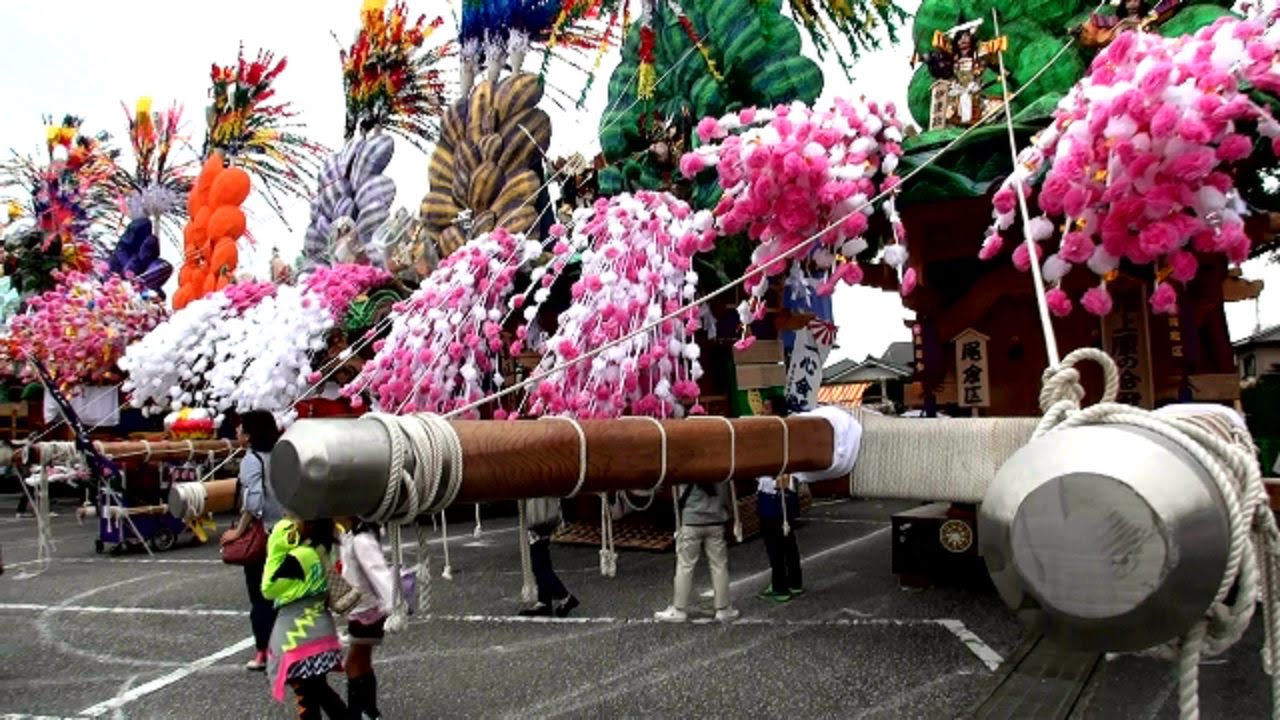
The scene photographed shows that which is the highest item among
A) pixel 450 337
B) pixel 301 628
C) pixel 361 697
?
pixel 450 337

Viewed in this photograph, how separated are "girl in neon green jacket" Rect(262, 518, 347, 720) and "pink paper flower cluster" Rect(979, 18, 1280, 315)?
382 centimetres

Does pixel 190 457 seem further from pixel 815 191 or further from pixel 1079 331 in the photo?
pixel 1079 331

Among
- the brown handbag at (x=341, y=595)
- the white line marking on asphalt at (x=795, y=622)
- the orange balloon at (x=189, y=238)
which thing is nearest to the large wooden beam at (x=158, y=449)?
the white line marking on asphalt at (x=795, y=622)

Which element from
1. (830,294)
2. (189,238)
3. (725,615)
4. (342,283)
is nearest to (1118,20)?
(830,294)

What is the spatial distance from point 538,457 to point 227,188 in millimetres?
17051

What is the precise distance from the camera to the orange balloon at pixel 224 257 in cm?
1612

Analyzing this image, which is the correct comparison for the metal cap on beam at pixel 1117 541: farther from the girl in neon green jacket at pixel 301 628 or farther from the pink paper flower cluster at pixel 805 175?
the girl in neon green jacket at pixel 301 628

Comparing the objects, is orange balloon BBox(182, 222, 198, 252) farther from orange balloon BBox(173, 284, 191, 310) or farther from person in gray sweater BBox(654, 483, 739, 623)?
person in gray sweater BBox(654, 483, 739, 623)

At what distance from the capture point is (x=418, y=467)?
1849 millimetres

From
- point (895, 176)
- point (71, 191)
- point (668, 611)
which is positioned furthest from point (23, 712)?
point (71, 191)

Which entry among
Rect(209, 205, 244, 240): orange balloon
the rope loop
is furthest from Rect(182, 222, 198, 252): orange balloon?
the rope loop

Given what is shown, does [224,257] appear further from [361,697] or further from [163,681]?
[361,697]

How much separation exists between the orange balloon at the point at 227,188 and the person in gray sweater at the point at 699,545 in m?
13.5

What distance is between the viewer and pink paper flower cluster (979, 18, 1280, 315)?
3617 mm
